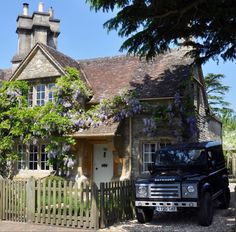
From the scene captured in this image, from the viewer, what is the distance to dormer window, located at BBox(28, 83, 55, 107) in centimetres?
2062

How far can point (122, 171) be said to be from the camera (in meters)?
18.3

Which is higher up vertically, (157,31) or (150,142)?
(157,31)

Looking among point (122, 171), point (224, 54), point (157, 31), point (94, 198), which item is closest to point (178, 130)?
point (122, 171)

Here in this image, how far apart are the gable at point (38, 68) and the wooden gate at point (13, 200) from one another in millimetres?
9335

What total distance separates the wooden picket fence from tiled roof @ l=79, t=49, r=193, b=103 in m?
7.63

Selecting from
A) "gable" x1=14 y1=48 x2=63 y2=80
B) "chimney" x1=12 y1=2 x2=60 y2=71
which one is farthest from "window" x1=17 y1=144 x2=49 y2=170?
"chimney" x1=12 y1=2 x2=60 y2=71

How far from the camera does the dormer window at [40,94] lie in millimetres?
20620

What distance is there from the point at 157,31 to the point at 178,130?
6417mm

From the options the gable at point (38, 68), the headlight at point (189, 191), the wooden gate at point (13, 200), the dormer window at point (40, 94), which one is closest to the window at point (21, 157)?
the dormer window at point (40, 94)

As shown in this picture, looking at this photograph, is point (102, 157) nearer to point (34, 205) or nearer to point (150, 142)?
point (150, 142)

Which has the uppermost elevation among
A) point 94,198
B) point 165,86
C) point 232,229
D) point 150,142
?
point 165,86

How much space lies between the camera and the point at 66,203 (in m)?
10.9

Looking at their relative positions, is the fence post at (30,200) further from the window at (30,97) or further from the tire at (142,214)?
the window at (30,97)

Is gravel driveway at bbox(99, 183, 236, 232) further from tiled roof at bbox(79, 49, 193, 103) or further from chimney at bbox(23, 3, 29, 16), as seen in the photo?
chimney at bbox(23, 3, 29, 16)
